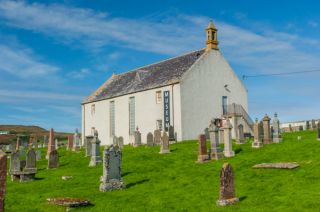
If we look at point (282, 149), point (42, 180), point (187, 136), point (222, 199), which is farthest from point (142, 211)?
point (187, 136)

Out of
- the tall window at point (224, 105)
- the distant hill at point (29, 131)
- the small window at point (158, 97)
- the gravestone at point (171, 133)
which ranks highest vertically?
the small window at point (158, 97)

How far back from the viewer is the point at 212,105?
39844mm

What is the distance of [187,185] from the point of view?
17.1 metres

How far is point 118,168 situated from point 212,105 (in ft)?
77.0

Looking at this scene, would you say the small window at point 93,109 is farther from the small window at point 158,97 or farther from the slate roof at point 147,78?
the small window at point 158,97

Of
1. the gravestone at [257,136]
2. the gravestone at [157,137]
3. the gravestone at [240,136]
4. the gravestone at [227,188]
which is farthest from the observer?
the gravestone at [157,137]

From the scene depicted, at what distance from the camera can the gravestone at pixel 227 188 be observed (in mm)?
12898

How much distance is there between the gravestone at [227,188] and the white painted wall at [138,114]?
77.8ft

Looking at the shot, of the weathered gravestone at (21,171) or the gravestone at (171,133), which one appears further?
the gravestone at (171,133)

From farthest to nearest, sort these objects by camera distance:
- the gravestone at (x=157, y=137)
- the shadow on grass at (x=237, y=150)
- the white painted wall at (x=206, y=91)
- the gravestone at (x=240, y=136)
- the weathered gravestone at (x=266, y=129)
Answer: the white painted wall at (x=206, y=91), the gravestone at (x=157, y=137), the gravestone at (x=240, y=136), the weathered gravestone at (x=266, y=129), the shadow on grass at (x=237, y=150)

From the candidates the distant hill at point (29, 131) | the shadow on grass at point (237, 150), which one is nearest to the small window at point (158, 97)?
the shadow on grass at point (237, 150)

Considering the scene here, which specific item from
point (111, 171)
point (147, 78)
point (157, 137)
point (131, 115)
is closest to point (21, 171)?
point (111, 171)

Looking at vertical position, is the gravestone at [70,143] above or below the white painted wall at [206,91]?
below

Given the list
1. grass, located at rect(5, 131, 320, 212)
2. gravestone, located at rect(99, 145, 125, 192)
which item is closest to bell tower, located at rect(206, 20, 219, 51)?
grass, located at rect(5, 131, 320, 212)
